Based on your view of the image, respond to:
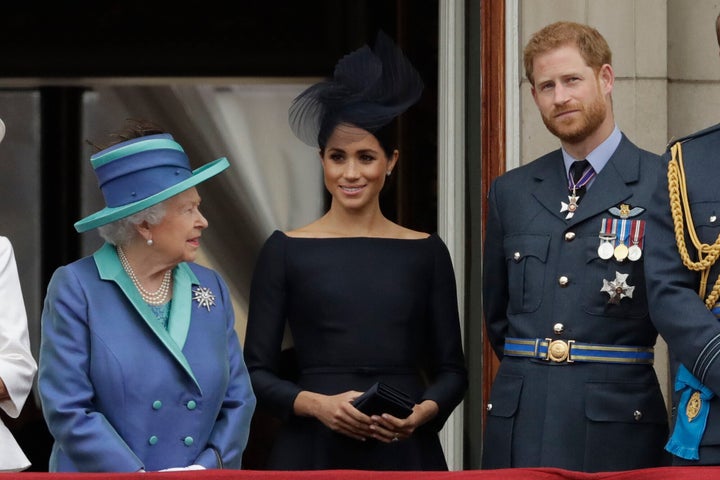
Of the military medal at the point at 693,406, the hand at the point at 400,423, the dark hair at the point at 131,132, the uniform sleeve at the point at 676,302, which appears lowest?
the hand at the point at 400,423

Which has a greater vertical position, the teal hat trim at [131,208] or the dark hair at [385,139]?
the dark hair at [385,139]

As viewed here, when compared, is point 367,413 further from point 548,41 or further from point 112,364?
point 548,41

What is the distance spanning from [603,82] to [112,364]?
1.59 metres

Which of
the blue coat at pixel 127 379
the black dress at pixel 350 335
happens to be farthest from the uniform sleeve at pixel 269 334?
the blue coat at pixel 127 379

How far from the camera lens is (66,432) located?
3926 millimetres

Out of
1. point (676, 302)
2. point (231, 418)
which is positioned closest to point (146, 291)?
point (231, 418)

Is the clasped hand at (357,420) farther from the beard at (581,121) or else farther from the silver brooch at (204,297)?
the beard at (581,121)

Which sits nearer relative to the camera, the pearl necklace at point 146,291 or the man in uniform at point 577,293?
the pearl necklace at point 146,291

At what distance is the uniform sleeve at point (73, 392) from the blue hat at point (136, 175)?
22 centimetres

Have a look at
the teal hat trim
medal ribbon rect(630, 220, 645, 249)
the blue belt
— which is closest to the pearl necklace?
the teal hat trim

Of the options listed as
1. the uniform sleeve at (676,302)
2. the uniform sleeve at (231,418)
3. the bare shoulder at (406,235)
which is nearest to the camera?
the uniform sleeve at (676,302)

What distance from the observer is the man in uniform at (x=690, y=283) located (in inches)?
155

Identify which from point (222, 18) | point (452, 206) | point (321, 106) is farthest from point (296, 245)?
point (222, 18)

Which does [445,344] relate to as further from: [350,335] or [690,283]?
[690,283]
